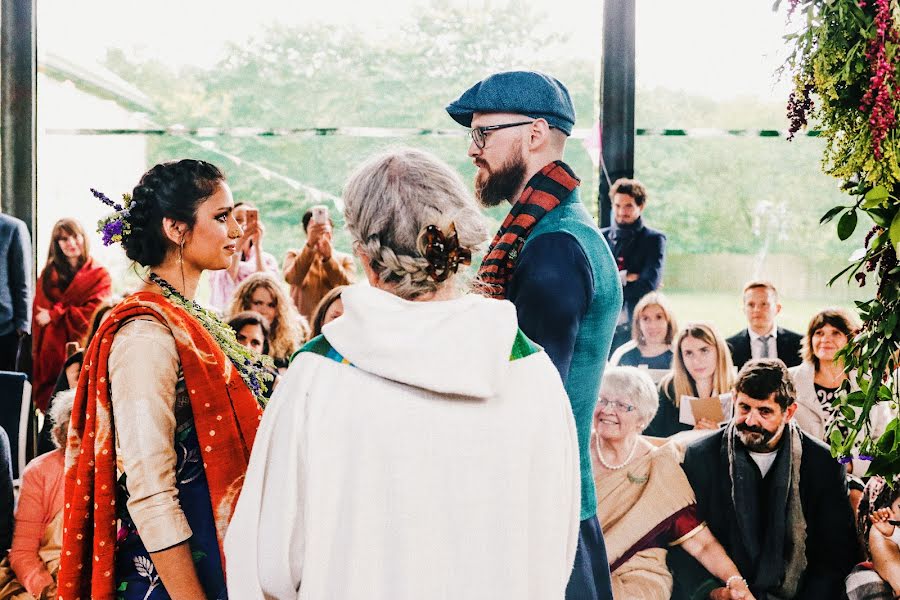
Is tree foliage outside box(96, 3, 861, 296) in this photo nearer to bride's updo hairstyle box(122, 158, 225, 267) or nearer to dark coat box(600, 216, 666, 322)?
dark coat box(600, 216, 666, 322)

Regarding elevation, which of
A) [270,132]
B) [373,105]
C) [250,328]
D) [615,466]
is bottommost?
[615,466]

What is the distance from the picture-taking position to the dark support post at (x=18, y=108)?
509 centimetres

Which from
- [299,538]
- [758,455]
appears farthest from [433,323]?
[758,455]

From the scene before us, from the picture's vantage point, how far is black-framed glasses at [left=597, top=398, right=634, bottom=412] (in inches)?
146

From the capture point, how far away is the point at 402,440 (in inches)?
49.1

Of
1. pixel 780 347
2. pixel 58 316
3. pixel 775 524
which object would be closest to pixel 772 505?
pixel 775 524

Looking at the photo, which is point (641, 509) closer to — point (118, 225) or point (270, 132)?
point (118, 225)

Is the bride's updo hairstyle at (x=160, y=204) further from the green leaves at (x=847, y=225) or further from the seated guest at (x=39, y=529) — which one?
the seated guest at (x=39, y=529)

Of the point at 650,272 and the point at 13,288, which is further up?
the point at 650,272

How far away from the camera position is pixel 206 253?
186 cm

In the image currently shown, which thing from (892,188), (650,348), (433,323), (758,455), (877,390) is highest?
(892,188)

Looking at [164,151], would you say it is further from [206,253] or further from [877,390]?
[877,390]

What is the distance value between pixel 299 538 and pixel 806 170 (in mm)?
4318

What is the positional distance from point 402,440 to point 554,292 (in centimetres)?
69
